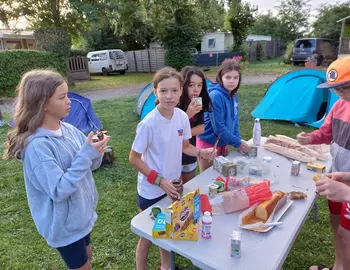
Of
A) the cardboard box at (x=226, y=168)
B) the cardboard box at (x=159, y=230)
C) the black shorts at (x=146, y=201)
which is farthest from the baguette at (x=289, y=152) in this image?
the cardboard box at (x=159, y=230)

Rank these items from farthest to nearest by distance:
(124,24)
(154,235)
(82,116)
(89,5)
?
(124,24) < (89,5) < (82,116) < (154,235)

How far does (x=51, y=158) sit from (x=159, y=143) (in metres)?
0.73

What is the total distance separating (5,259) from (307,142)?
119 inches

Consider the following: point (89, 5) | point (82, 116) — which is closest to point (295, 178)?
point (82, 116)

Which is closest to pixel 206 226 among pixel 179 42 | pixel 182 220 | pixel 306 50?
pixel 182 220

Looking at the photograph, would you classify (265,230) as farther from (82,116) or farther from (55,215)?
(82,116)

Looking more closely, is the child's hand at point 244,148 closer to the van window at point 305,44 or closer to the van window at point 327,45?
the van window at point 305,44

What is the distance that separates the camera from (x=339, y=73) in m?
1.55

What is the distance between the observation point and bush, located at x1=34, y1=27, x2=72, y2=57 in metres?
12.7

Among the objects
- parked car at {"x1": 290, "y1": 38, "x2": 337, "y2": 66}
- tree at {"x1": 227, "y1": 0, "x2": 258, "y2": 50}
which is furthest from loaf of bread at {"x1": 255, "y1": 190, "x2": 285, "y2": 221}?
tree at {"x1": 227, "y1": 0, "x2": 258, "y2": 50}

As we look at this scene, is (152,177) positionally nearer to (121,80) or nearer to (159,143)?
(159,143)

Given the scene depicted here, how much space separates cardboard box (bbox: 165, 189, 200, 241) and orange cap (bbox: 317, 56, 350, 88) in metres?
1.10

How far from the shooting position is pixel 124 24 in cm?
1591

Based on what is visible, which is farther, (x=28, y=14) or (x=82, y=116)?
(x=28, y=14)
